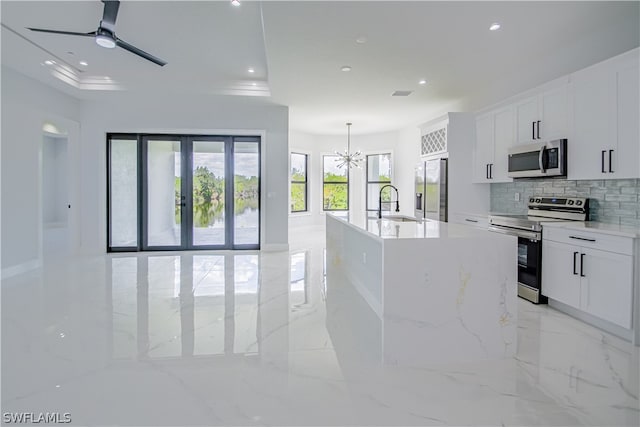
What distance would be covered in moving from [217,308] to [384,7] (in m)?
3.18

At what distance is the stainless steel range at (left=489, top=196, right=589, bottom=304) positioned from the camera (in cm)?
361

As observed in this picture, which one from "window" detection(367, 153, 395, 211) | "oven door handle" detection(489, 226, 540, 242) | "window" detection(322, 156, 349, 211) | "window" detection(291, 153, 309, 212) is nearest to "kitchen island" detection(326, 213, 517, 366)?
"oven door handle" detection(489, 226, 540, 242)

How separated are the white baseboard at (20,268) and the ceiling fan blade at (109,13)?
12.3 ft

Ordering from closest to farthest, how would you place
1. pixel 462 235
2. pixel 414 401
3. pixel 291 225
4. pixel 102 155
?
pixel 414 401 < pixel 462 235 < pixel 102 155 < pixel 291 225

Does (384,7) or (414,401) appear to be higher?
(384,7)

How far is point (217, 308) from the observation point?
3516 millimetres

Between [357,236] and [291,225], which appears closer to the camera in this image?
[357,236]

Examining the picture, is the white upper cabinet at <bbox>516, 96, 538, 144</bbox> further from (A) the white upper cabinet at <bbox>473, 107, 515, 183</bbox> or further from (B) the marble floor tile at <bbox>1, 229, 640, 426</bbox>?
(B) the marble floor tile at <bbox>1, 229, 640, 426</bbox>

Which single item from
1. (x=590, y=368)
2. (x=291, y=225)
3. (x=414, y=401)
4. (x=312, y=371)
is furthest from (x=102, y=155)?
(x=590, y=368)

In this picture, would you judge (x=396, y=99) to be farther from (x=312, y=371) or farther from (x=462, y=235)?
(x=312, y=371)

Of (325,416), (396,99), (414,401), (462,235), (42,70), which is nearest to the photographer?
(325,416)

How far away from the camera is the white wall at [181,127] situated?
259 inches

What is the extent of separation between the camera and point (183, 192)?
6.90 m

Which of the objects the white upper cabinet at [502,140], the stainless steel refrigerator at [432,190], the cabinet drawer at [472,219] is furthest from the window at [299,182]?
the white upper cabinet at [502,140]
